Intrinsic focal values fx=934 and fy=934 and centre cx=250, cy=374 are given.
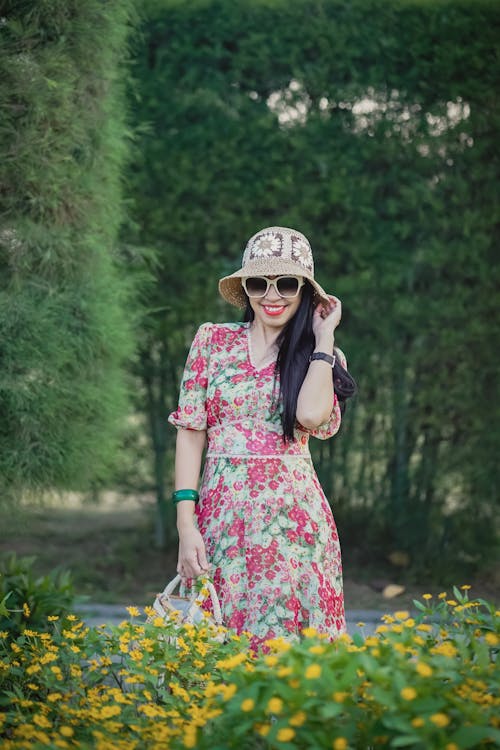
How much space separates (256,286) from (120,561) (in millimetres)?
3733

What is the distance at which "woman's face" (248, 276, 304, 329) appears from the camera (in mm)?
3008

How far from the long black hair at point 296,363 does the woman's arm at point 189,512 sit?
30cm

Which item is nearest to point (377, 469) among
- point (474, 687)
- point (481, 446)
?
point (481, 446)

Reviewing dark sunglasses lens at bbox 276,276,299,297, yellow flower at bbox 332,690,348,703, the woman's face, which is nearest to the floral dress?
the woman's face

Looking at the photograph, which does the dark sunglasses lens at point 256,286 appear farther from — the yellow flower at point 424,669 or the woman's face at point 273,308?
the yellow flower at point 424,669

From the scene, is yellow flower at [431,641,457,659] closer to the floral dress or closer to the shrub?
the floral dress

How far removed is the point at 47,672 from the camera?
2754 millimetres

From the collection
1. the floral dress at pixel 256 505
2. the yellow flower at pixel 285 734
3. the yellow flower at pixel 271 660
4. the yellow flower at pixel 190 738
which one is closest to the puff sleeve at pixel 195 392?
the floral dress at pixel 256 505

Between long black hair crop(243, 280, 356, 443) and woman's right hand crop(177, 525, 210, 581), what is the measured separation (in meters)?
0.43

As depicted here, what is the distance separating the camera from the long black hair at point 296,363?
2.95 meters

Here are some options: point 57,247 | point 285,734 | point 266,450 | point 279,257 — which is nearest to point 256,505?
point 266,450

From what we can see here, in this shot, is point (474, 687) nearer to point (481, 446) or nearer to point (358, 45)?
point (481, 446)

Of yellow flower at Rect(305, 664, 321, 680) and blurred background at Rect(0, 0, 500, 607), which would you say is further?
blurred background at Rect(0, 0, 500, 607)

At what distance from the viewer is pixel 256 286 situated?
303cm
